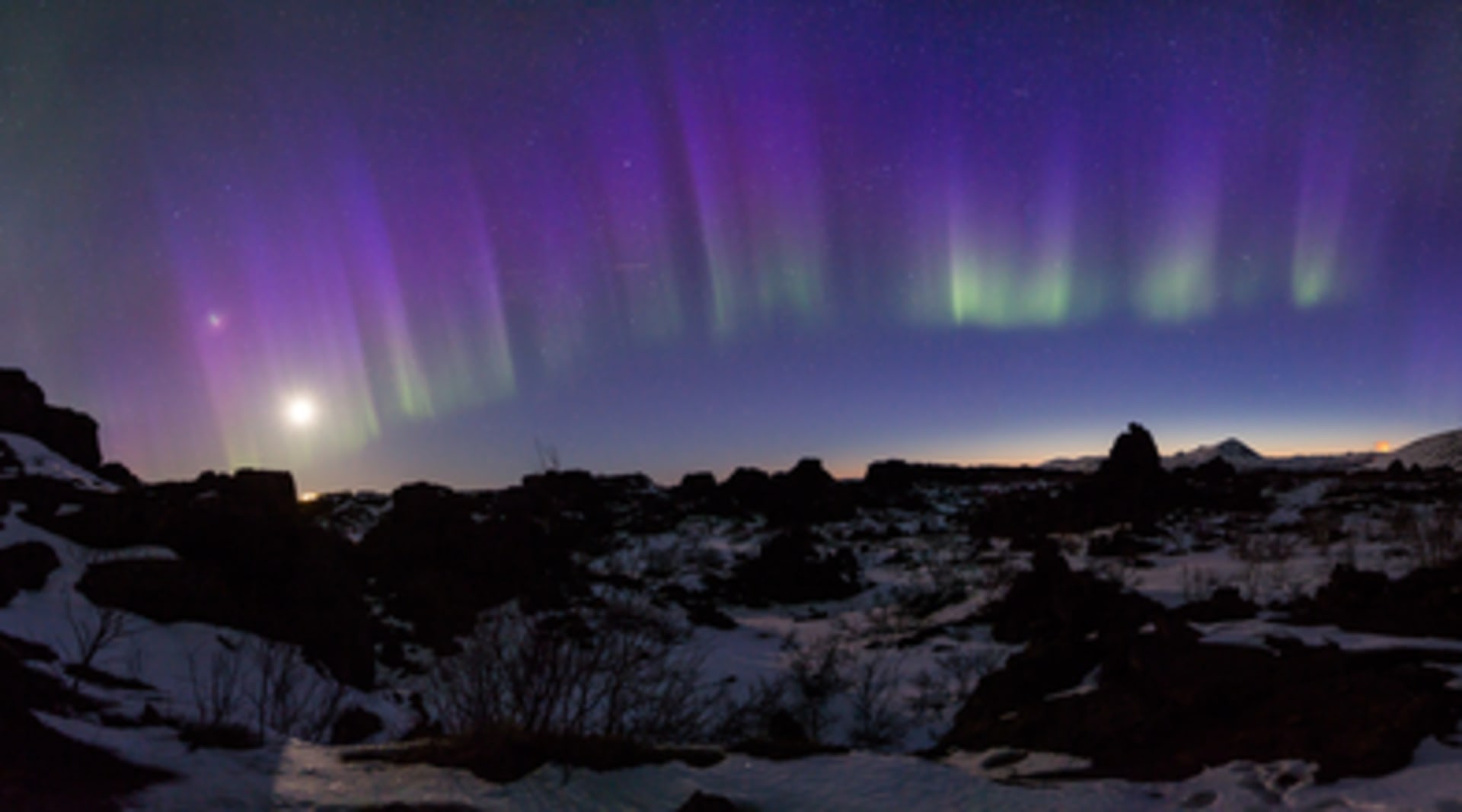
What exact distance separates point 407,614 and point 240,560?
716cm

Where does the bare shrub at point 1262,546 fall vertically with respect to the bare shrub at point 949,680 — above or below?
above

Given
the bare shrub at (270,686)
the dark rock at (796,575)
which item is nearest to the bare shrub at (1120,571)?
the dark rock at (796,575)

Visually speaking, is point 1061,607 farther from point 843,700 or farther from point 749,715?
point 749,715

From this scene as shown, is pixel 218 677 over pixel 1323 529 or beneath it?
beneath

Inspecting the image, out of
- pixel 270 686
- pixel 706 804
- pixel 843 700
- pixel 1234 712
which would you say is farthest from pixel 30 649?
pixel 1234 712

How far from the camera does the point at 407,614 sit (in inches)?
944

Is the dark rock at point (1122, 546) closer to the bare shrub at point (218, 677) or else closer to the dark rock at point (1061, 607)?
the dark rock at point (1061, 607)

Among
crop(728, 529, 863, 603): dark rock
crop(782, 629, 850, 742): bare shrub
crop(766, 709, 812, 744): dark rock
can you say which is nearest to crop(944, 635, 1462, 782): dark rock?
crop(766, 709, 812, 744): dark rock

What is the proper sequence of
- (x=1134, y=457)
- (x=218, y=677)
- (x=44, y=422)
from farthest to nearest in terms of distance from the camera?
(x=1134, y=457), (x=44, y=422), (x=218, y=677)

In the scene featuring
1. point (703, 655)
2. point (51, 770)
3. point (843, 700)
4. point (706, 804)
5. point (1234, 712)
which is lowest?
point (843, 700)

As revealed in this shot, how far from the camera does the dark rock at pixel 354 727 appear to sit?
40.1 ft

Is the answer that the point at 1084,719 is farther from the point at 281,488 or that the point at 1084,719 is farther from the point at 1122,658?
the point at 281,488

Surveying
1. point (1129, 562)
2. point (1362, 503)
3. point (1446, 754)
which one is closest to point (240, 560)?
point (1446, 754)

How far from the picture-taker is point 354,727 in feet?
42.6
